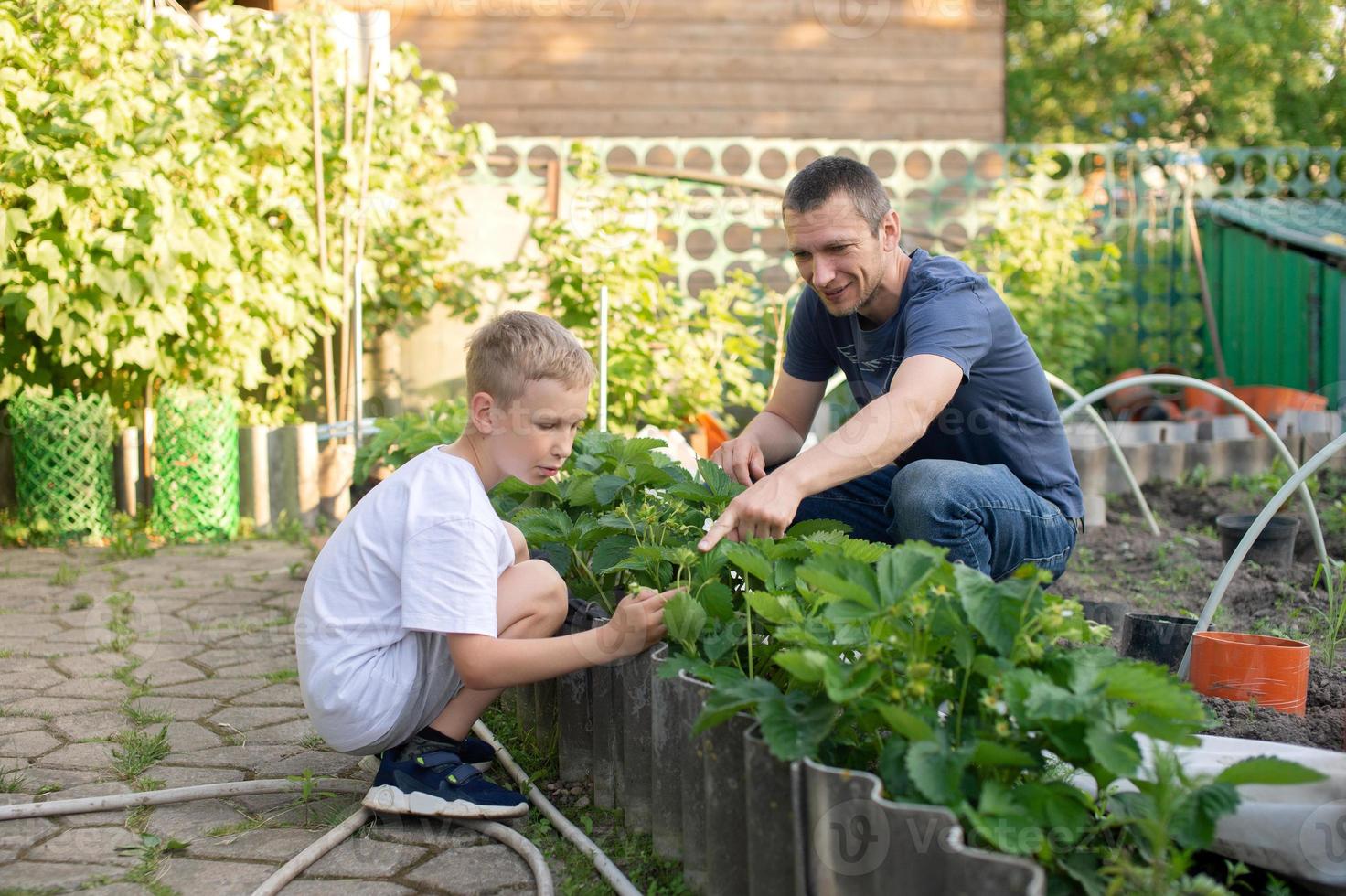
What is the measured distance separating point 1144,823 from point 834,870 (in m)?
0.36

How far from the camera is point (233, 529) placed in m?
5.25

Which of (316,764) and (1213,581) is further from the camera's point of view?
(1213,581)

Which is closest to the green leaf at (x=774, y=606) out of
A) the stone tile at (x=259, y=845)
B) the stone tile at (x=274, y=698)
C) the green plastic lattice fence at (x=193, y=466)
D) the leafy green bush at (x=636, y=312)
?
the stone tile at (x=259, y=845)

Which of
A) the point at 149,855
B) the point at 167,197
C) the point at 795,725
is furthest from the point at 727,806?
the point at 167,197

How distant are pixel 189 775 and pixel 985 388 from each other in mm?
1927

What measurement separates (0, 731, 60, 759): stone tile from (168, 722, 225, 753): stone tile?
0.78 ft

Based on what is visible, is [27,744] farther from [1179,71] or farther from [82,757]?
[1179,71]

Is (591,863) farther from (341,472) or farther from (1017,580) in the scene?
(341,472)

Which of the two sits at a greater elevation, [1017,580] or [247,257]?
[247,257]

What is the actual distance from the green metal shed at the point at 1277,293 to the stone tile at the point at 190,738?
645cm

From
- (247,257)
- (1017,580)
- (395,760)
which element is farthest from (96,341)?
(1017,580)

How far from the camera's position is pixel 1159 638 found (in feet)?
8.41

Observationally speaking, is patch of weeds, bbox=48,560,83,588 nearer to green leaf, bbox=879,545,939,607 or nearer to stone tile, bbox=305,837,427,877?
stone tile, bbox=305,837,427,877

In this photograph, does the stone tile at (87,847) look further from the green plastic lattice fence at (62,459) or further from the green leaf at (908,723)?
the green plastic lattice fence at (62,459)
